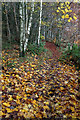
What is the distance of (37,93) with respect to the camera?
4.56 meters

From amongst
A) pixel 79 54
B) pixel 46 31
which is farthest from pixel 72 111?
pixel 46 31

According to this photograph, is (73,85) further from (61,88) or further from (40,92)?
(40,92)

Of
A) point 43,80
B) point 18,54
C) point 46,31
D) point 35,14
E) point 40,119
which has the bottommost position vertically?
point 40,119

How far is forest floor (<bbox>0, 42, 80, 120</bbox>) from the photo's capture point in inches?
139

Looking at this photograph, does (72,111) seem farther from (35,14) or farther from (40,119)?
(35,14)

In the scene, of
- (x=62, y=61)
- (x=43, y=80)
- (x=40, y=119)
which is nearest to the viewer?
(x=40, y=119)

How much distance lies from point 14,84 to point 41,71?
92.1 inches

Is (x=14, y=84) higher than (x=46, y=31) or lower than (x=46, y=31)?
lower

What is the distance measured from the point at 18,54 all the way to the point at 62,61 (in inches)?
158

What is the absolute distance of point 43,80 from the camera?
5664 mm

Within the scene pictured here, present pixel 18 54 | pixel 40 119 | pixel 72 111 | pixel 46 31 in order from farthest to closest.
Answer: pixel 46 31
pixel 18 54
pixel 72 111
pixel 40 119

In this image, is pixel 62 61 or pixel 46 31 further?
pixel 46 31

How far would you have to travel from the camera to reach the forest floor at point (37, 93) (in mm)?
3527

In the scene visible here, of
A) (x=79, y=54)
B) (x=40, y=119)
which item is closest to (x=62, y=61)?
(x=79, y=54)
